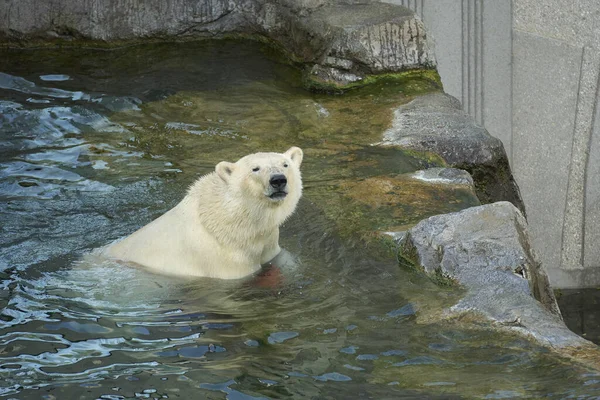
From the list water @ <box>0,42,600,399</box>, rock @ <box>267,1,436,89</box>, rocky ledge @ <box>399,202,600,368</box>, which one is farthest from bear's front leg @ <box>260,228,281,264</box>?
rock @ <box>267,1,436,89</box>

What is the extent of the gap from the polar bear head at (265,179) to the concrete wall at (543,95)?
4973 millimetres

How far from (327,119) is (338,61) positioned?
81cm

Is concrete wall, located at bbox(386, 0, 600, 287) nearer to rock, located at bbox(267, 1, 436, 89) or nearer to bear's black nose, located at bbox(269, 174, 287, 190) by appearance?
rock, located at bbox(267, 1, 436, 89)

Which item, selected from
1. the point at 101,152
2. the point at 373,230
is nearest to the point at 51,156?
the point at 101,152

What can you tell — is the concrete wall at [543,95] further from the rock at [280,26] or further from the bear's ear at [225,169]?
the bear's ear at [225,169]

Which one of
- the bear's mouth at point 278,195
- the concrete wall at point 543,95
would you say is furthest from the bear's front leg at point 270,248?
the concrete wall at point 543,95

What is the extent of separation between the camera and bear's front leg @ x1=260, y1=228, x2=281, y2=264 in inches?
195

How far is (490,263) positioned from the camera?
4.45m

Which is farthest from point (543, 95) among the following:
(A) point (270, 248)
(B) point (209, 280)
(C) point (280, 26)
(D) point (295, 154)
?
(B) point (209, 280)

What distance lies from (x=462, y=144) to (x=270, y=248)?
201 centimetres

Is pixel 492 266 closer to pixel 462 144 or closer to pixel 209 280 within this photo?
pixel 209 280

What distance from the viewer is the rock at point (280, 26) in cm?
775

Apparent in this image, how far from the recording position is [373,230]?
521 cm

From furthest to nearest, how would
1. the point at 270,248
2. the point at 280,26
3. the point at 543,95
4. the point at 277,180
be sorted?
the point at 543,95, the point at 280,26, the point at 270,248, the point at 277,180
